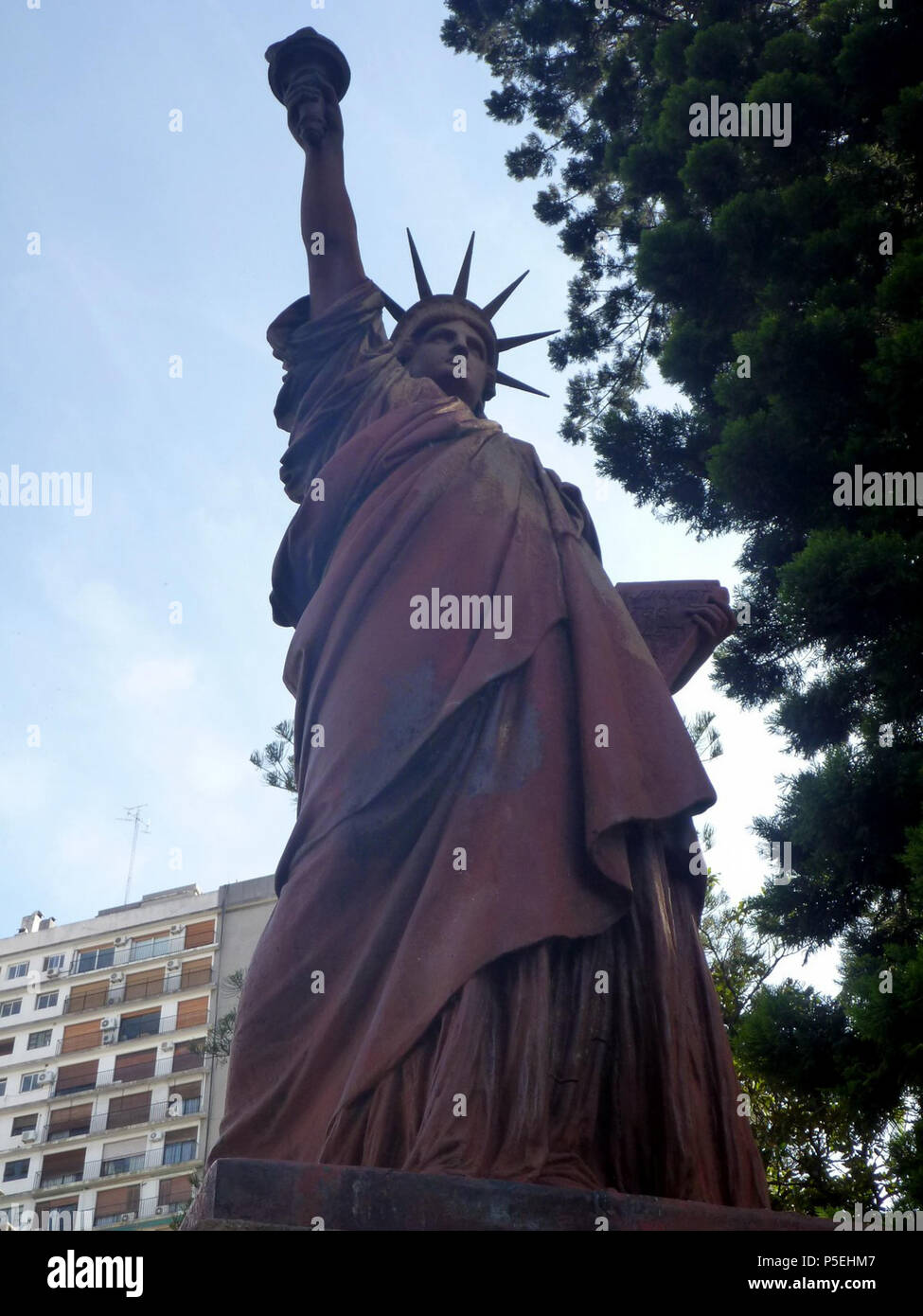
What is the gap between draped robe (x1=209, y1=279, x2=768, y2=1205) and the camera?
11.9 feet

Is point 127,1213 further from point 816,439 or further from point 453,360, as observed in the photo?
point 453,360

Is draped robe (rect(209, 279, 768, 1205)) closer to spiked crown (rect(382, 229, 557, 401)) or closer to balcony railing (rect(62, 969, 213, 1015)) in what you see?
spiked crown (rect(382, 229, 557, 401))

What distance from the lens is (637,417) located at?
12062 millimetres

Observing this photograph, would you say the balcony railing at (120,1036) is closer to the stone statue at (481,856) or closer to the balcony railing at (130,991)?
the balcony railing at (130,991)

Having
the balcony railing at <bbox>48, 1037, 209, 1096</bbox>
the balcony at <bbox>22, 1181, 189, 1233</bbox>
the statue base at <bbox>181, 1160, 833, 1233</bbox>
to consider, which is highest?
the balcony railing at <bbox>48, 1037, 209, 1096</bbox>

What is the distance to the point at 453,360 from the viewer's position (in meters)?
6.05

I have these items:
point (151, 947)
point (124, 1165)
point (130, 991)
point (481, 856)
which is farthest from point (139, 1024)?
point (481, 856)

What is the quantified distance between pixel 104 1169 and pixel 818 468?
34.9 metres

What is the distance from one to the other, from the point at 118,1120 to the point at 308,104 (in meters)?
38.0

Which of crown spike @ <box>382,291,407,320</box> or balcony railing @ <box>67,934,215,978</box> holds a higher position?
balcony railing @ <box>67,934,215,978</box>

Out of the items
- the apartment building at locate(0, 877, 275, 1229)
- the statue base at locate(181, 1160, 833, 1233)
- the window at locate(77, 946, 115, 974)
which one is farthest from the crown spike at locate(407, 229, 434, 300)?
the window at locate(77, 946, 115, 974)

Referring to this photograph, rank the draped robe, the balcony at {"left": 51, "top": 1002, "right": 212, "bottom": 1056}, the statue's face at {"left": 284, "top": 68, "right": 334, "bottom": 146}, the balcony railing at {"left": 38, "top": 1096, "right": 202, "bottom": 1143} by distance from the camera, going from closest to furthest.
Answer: the draped robe
the statue's face at {"left": 284, "top": 68, "right": 334, "bottom": 146}
the balcony railing at {"left": 38, "top": 1096, "right": 202, "bottom": 1143}
the balcony at {"left": 51, "top": 1002, "right": 212, "bottom": 1056}

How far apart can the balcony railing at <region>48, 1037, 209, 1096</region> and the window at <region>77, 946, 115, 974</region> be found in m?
3.86

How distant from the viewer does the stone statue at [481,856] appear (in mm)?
3633
